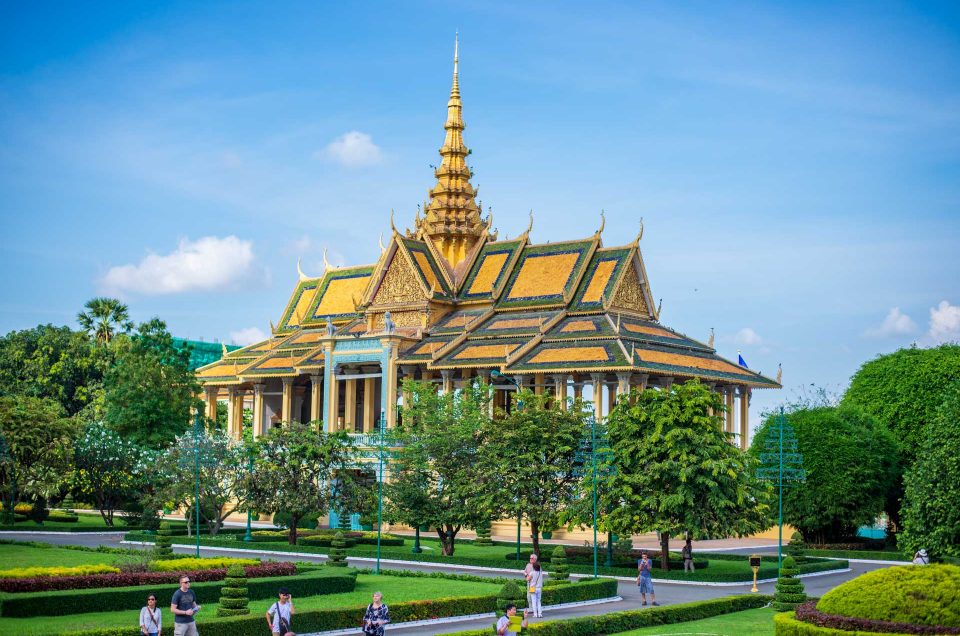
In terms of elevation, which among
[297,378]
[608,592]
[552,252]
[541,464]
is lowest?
[608,592]

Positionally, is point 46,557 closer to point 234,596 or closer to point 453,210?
point 234,596

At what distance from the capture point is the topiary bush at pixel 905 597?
20484mm

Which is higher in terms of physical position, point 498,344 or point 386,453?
point 498,344

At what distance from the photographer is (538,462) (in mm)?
39625

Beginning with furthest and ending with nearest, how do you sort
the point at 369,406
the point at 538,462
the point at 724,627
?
1. the point at 369,406
2. the point at 538,462
3. the point at 724,627

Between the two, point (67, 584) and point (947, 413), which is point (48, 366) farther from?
point (947, 413)

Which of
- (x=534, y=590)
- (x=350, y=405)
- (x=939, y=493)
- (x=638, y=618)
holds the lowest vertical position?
(x=638, y=618)

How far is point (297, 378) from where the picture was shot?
65875mm

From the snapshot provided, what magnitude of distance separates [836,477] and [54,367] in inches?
1974

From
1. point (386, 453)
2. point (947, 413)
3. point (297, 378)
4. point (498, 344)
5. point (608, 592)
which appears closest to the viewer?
point (608, 592)

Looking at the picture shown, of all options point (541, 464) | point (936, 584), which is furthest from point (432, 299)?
point (936, 584)

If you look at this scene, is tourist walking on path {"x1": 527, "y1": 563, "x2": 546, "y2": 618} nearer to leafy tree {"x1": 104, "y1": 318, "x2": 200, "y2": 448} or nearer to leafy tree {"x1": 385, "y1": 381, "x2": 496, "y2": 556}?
leafy tree {"x1": 385, "y1": 381, "x2": 496, "y2": 556}

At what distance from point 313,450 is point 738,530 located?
15.5 meters

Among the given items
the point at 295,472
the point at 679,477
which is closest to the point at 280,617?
the point at 679,477
